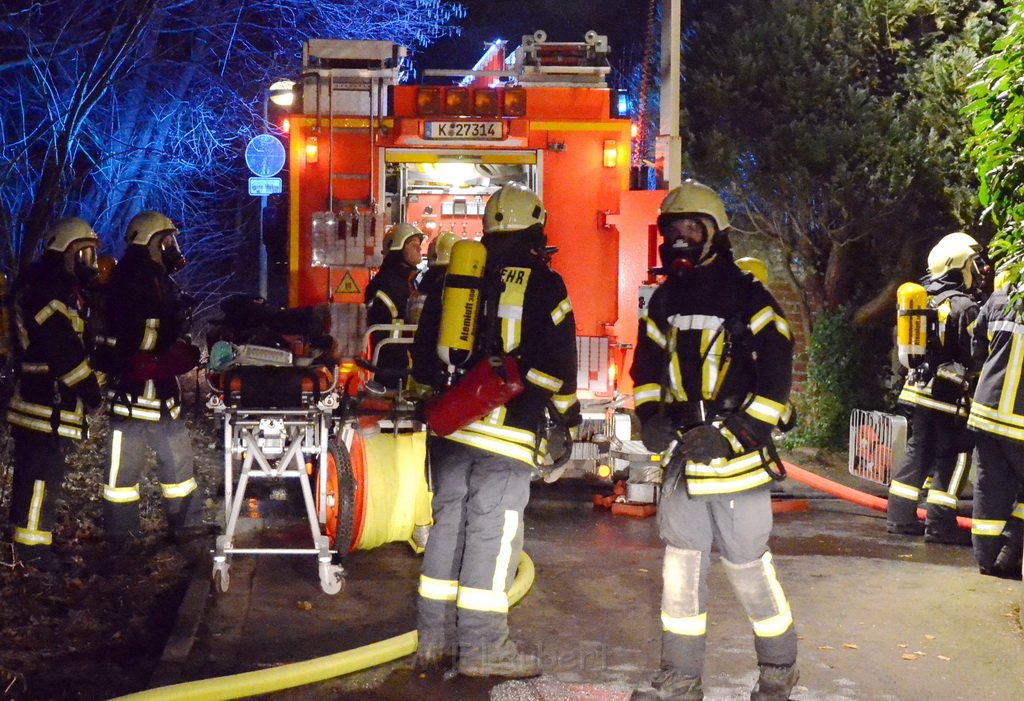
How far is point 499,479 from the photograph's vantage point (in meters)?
5.00

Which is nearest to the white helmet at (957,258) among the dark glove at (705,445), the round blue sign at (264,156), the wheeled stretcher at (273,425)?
the dark glove at (705,445)

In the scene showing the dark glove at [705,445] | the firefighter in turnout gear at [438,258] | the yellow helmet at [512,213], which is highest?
the yellow helmet at [512,213]

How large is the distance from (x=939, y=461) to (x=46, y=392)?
5.29 m

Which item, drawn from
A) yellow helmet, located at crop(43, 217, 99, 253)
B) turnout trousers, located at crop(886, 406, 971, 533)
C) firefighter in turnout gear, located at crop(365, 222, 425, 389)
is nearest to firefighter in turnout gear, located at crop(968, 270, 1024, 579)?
turnout trousers, located at crop(886, 406, 971, 533)

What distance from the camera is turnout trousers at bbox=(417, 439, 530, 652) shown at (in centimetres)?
498

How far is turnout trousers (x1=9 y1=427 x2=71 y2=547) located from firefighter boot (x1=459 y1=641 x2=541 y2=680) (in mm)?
2786

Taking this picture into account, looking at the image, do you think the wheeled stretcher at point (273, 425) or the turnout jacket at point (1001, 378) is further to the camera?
the turnout jacket at point (1001, 378)

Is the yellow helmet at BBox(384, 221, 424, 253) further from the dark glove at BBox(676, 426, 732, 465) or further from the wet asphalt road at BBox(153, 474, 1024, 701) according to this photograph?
the dark glove at BBox(676, 426, 732, 465)

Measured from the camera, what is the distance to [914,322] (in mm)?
7488

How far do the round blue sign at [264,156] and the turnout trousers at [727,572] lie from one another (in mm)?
12459

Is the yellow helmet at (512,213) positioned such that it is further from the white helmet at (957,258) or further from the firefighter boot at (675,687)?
the white helmet at (957,258)

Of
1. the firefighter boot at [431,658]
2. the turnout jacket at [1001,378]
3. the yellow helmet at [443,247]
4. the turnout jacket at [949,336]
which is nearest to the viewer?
the firefighter boot at [431,658]

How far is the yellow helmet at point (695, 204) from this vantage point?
4586mm

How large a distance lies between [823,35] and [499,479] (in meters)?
8.07
